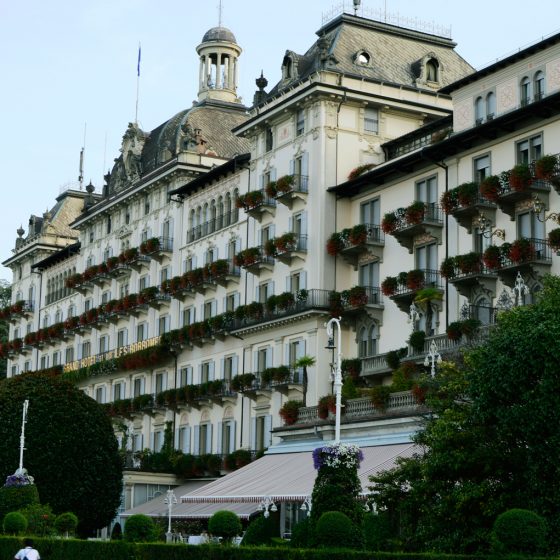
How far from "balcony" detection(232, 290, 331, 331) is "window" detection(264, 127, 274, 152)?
8437 mm

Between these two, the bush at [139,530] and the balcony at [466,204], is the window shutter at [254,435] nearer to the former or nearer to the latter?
the balcony at [466,204]

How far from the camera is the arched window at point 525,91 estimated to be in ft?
171

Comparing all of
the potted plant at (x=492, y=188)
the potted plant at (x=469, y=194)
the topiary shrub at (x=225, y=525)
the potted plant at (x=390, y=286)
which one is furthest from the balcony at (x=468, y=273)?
the topiary shrub at (x=225, y=525)

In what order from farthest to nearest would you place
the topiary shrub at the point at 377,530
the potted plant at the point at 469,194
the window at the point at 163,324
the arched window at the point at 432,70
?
the window at the point at 163,324 < the arched window at the point at 432,70 < the potted plant at the point at 469,194 < the topiary shrub at the point at 377,530

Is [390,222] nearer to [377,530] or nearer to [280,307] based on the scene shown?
[280,307]

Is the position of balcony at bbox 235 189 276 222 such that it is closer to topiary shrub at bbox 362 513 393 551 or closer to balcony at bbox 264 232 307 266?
balcony at bbox 264 232 307 266

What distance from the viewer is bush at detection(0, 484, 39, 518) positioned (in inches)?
2173

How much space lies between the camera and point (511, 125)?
Answer: 2008 inches

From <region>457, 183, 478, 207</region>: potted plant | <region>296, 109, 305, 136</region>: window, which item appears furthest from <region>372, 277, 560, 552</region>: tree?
<region>296, 109, 305, 136</region>: window

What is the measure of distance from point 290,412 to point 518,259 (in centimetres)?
1465

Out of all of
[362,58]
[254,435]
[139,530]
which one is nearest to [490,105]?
[362,58]

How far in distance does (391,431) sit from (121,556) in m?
15.1

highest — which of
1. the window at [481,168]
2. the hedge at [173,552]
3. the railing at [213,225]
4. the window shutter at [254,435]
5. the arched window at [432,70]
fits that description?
the arched window at [432,70]

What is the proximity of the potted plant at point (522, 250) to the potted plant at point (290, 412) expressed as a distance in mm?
14316
